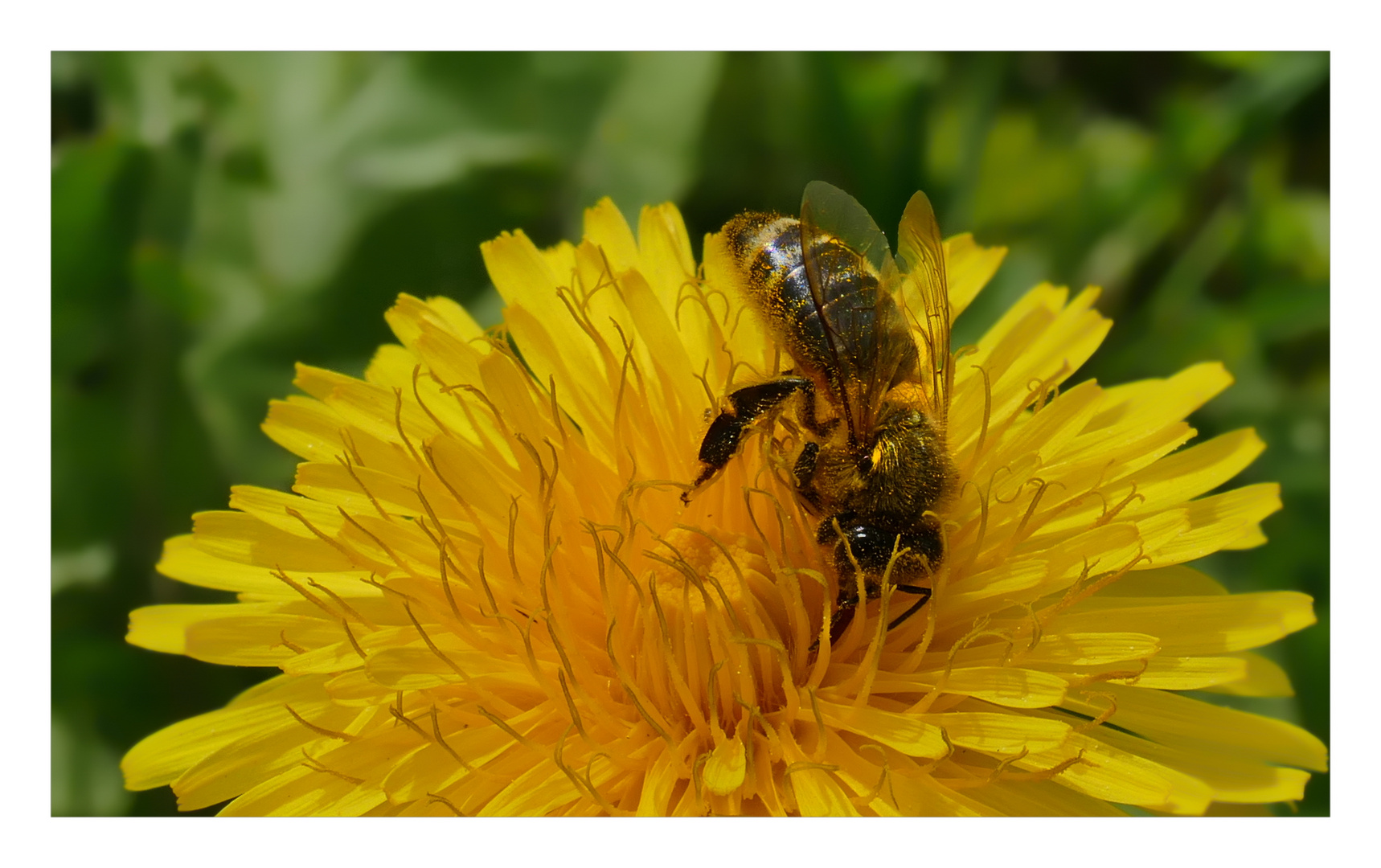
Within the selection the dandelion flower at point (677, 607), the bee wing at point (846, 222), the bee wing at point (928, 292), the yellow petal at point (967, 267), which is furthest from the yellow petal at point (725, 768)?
the yellow petal at point (967, 267)

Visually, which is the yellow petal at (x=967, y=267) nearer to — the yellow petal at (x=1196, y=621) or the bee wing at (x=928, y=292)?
the bee wing at (x=928, y=292)

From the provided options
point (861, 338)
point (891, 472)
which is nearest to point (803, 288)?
point (861, 338)

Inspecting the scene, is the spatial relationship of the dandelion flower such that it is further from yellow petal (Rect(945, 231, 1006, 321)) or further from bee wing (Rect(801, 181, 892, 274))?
bee wing (Rect(801, 181, 892, 274))

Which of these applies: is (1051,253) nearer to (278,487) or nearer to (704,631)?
(704,631)

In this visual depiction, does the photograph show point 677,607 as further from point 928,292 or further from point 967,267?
point 967,267

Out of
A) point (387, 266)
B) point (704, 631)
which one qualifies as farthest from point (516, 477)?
point (387, 266)

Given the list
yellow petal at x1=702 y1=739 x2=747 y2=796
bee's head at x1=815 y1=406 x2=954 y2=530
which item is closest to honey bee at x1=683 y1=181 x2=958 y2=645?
bee's head at x1=815 y1=406 x2=954 y2=530
